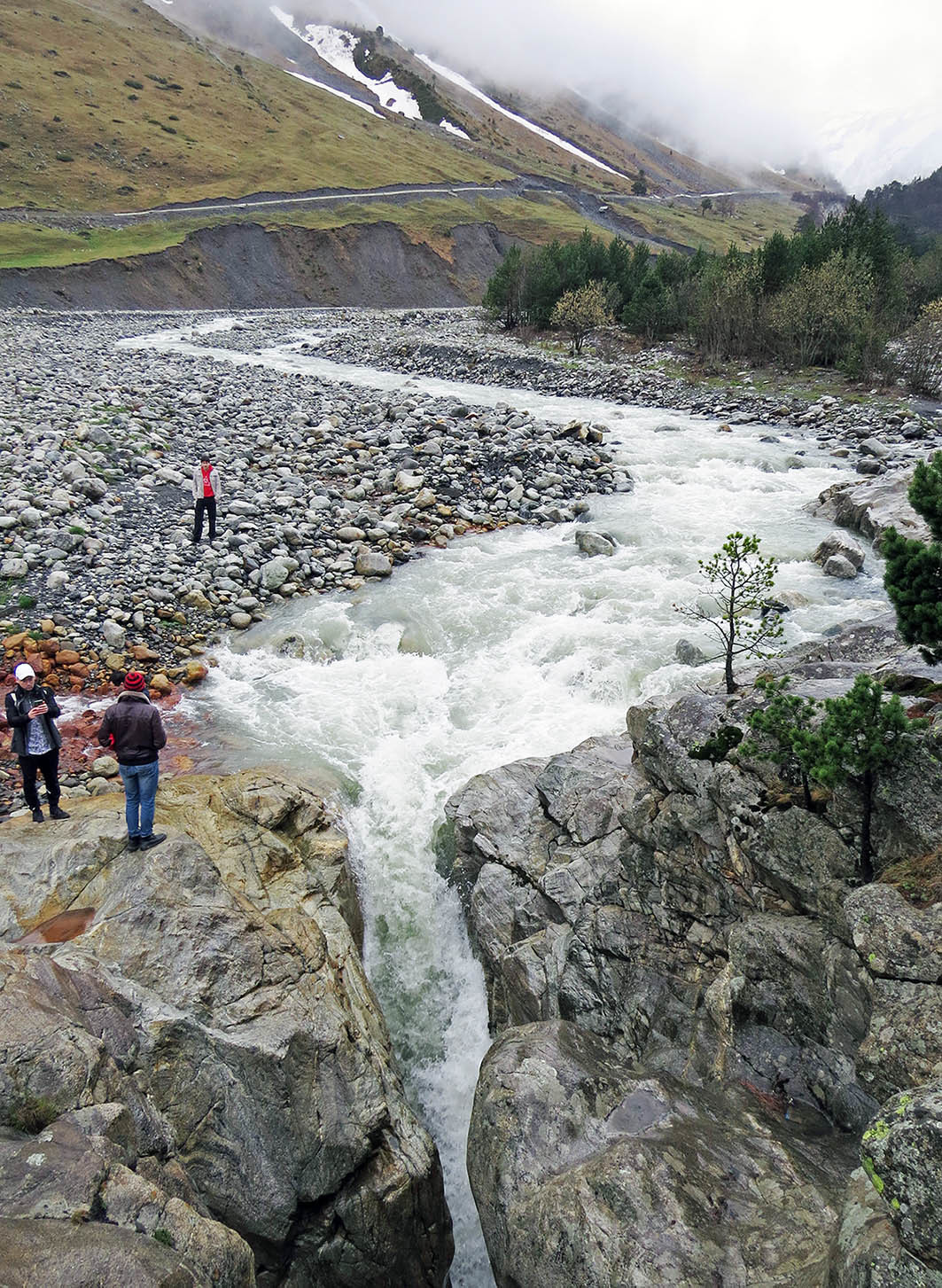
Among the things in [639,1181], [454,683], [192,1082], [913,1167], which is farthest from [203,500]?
[913,1167]

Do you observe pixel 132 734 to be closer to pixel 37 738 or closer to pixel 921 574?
pixel 37 738

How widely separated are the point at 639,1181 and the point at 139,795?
321 inches

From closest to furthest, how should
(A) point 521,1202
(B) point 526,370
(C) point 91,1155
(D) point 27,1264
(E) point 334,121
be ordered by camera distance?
(D) point 27,1264
(C) point 91,1155
(A) point 521,1202
(B) point 526,370
(E) point 334,121

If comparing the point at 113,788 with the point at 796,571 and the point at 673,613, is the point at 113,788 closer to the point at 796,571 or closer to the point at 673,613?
the point at 673,613

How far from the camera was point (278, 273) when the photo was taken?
109250mm

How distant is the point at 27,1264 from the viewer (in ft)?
17.7

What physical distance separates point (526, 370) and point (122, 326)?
1651 inches

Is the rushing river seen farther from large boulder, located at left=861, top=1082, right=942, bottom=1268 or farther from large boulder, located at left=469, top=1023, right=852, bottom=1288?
large boulder, located at left=861, top=1082, right=942, bottom=1268

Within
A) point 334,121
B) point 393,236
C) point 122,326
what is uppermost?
point 334,121

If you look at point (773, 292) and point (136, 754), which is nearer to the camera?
point (136, 754)

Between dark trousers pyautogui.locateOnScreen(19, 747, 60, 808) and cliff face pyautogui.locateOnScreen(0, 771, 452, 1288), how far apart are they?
748mm

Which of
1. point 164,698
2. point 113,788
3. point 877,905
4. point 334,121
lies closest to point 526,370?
point 164,698

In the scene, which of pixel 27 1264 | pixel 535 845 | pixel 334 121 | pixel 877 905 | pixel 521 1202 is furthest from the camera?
pixel 334 121

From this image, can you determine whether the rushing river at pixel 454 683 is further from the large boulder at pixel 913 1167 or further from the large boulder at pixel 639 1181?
the large boulder at pixel 913 1167
